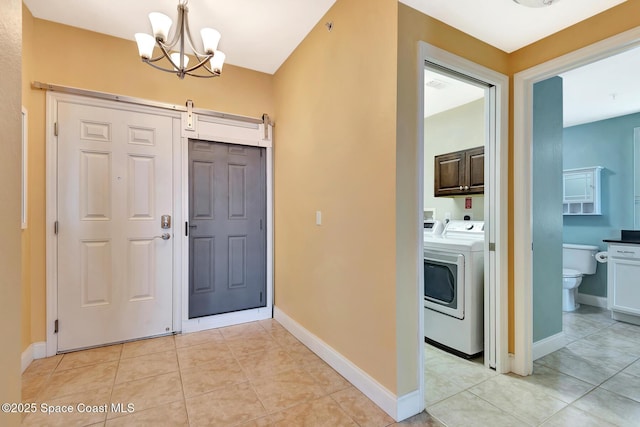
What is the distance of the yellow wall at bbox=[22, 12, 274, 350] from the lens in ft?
7.67

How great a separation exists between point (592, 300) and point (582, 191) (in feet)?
4.71

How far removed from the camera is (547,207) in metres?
2.43

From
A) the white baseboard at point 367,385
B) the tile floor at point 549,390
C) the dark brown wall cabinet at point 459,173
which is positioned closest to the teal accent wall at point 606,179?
the tile floor at point 549,390

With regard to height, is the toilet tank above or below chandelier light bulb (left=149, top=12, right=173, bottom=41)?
below

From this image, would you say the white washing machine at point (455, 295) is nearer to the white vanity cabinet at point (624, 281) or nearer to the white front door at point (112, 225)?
the white vanity cabinet at point (624, 281)

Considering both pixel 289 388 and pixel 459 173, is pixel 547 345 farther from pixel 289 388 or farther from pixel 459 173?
pixel 289 388

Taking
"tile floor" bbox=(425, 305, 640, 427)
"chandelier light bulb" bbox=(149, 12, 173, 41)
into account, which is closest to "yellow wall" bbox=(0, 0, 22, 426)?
"chandelier light bulb" bbox=(149, 12, 173, 41)

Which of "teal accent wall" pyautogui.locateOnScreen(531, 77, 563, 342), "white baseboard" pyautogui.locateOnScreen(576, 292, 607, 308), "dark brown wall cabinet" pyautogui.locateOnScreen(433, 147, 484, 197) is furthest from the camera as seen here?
"white baseboard" pyautogui.locateOnScreen(576, 292, 607, 308)

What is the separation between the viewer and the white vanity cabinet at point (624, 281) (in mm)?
3127

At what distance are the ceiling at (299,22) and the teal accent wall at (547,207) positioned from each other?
59 centimetres

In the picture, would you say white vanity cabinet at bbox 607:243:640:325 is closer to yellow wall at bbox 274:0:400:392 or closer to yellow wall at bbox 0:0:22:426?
yellow wall at bbox 274:0:400:392

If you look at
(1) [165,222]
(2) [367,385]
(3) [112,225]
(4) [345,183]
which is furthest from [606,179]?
(3) [112,225]

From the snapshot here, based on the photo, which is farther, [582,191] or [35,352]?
[582,191]

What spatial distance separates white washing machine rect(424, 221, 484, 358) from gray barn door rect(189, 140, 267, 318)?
1.78m
